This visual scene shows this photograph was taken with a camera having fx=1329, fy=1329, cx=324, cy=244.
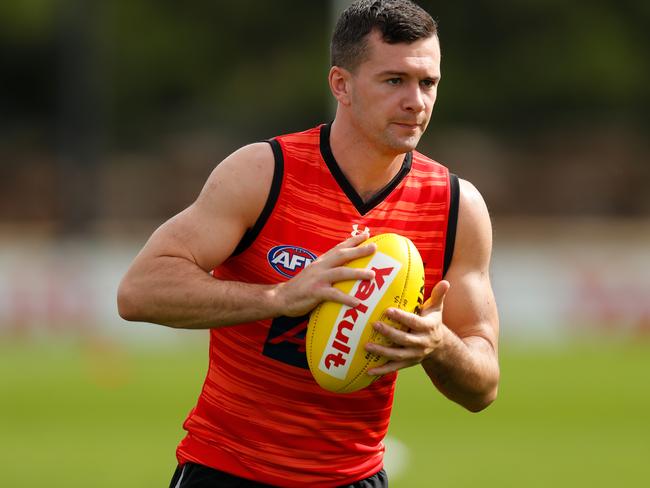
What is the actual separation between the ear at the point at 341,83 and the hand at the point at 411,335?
3.17 feet

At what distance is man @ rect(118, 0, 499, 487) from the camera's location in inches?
209

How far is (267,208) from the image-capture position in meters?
5.45

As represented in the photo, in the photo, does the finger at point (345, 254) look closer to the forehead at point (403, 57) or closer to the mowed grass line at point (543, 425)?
the forehead at point (403, 57)

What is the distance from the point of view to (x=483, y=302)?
18.7 feet

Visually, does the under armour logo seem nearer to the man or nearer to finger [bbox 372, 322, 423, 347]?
the man

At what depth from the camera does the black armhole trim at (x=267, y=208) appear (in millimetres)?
5453

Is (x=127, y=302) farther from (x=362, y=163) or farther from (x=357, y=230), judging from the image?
(x=362, y=163)

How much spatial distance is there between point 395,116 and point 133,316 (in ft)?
4.40

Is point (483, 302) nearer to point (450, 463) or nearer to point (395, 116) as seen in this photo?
point (395, 116)

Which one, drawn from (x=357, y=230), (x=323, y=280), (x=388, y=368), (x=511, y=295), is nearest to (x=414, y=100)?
(x=357, y=230)

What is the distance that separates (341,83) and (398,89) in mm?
338

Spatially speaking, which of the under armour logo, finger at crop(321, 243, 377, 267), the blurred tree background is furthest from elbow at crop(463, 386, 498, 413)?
the blurred tree background

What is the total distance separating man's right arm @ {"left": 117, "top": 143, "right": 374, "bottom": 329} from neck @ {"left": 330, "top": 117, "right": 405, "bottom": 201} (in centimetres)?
38

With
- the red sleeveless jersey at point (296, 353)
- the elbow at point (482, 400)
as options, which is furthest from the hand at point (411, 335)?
the elbow at point (482, 400)
